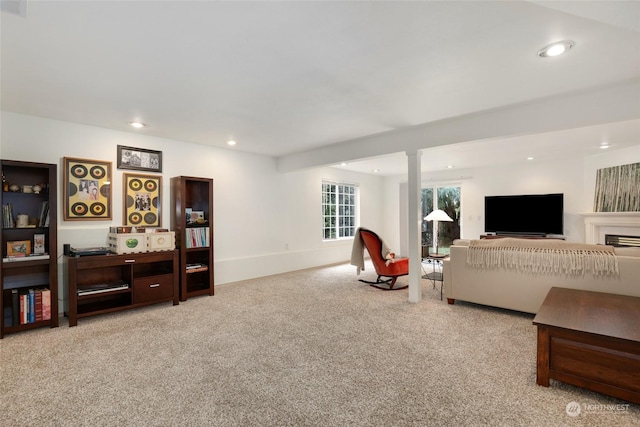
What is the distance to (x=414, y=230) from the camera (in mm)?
3932

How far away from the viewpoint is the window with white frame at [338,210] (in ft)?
23.0

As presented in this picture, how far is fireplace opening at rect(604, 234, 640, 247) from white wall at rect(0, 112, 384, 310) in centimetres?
471

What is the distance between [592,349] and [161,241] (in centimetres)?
433

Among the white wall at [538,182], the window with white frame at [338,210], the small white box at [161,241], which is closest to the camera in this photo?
the small white box at [161,241]

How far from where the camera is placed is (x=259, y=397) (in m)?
1.93

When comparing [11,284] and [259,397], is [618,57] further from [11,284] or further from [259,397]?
[11,284]

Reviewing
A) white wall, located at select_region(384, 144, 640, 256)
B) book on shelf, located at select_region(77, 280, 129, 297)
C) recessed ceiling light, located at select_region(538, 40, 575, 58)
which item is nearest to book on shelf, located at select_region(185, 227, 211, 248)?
book on shelf, located at select_region(77, 280, 129, 297)

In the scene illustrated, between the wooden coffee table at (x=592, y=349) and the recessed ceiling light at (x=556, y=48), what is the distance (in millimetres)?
1842

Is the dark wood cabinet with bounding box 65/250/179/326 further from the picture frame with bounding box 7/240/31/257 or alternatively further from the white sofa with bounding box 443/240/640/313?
the white sofa with bounding box 443/240/640/313

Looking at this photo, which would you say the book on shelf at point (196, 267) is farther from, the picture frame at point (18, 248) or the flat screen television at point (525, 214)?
the flat screen television at point (525, 214)

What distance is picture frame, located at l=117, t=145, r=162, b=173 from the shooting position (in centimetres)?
393

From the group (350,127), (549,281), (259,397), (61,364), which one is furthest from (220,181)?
(549,281)

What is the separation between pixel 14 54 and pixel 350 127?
10.1 ft

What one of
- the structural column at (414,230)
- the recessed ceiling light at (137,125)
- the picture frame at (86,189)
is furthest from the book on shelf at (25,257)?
the structural column at (414,230)
